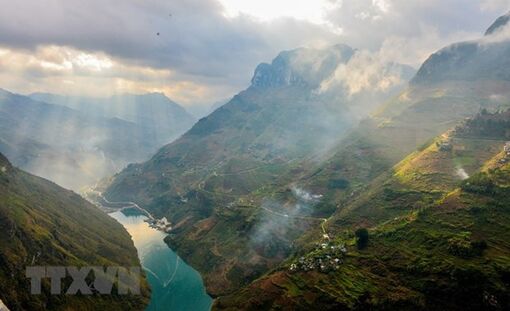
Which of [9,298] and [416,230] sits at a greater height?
[416,230]

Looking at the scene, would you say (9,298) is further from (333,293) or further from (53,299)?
(333,293)

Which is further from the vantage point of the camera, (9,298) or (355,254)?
(355,254)

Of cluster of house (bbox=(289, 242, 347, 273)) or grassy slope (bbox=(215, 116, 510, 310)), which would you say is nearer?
grassy slope (bbox=(215, 116, 510, 310))

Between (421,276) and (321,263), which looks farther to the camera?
(321,263)

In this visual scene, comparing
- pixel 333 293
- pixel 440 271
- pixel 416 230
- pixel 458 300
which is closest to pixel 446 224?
pixel 416 230

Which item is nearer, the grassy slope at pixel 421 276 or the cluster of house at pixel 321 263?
the grassy slope at pixel 421 276

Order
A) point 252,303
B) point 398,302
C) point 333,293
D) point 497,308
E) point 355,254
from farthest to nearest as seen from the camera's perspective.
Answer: point 355,254 < point 252,303 < point 333,293 < point 398,302 < point 497,308

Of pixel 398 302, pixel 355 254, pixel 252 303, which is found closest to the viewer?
pixel 398 302

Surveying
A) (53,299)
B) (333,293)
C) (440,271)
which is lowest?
(53,299)

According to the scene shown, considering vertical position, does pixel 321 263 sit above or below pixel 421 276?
below
